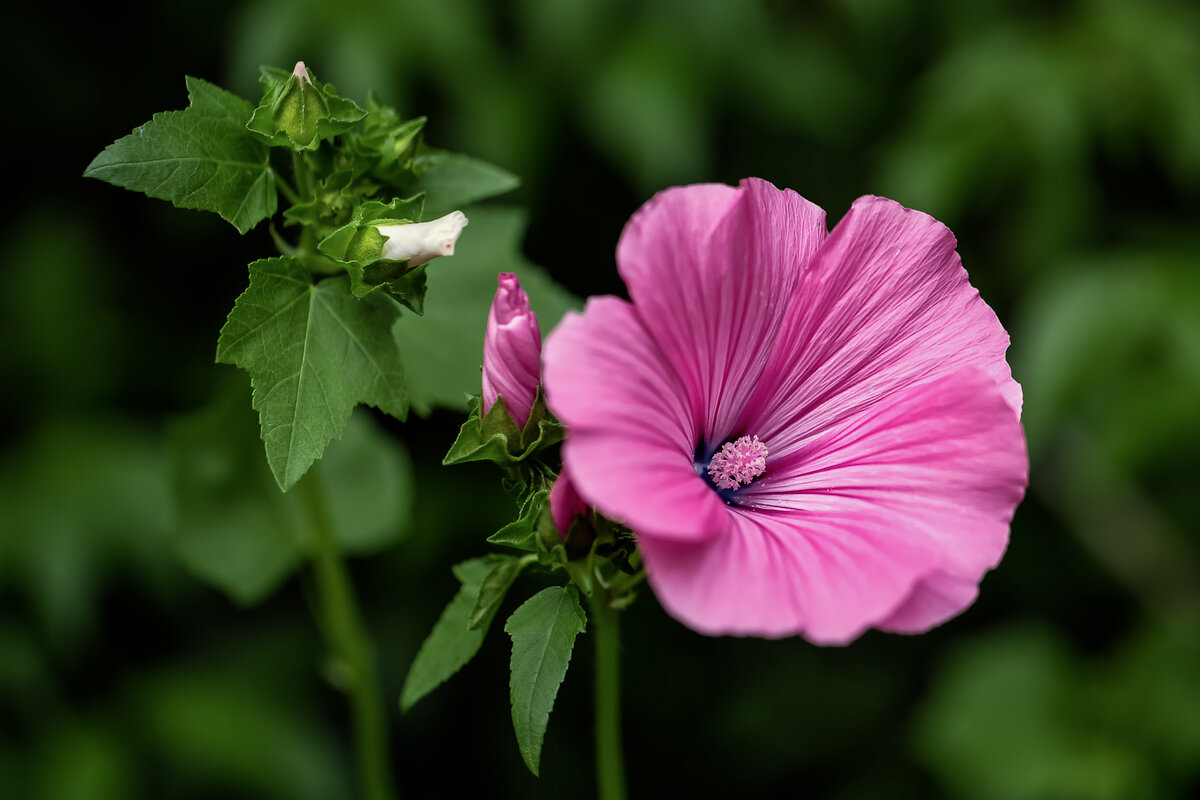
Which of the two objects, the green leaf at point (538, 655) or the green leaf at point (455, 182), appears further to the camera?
the green leaf at point (455, 182)

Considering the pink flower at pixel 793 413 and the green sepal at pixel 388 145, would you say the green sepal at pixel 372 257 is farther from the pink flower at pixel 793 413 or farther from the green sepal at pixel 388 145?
the pink flower at pixel 793 413

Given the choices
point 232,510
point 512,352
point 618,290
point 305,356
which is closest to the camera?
point 512,352

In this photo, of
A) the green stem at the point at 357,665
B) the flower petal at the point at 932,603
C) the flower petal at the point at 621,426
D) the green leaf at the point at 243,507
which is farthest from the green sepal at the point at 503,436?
the green leaf at the point at 243,507

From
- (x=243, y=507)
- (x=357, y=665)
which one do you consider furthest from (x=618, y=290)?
(x=357, y=665)

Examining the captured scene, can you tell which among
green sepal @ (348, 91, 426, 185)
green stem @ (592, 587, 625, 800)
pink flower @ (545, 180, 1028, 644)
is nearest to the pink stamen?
pink flower @ (545, 180, 1028, 644)

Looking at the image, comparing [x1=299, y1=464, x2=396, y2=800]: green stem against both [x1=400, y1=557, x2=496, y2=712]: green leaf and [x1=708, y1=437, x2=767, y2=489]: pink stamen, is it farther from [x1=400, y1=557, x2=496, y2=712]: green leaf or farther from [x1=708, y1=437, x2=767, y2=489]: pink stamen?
[x1=708, y1=437, x2=767, y2=489]: pink stamen

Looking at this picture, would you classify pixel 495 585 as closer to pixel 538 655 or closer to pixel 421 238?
pixel 538 655
